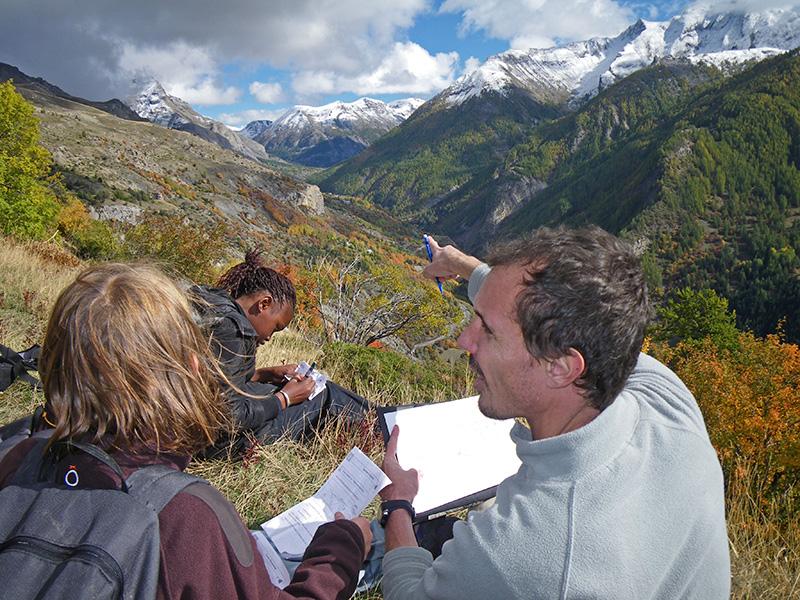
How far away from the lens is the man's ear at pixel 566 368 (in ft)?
4.49

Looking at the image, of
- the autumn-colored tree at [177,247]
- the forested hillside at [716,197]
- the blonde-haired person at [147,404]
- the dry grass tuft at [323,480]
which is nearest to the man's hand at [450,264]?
the dry grass tuft at [323,480]

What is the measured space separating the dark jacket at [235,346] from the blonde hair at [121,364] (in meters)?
1.50

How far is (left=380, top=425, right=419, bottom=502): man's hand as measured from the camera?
1931 mm

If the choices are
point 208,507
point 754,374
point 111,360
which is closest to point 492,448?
point 208,507

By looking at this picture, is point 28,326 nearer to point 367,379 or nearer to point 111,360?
point 367,379

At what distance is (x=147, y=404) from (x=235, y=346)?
5.62 ft

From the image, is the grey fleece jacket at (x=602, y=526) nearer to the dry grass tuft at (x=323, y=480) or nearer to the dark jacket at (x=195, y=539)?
the dark jacket at (x=195, y=539)

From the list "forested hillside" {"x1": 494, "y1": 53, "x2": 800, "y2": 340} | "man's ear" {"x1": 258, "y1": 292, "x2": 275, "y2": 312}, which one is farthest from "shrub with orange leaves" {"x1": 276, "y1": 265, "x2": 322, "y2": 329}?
"forested hillside" {"x1": 494, "y1": 53, "x2": 800, "y2": 340}

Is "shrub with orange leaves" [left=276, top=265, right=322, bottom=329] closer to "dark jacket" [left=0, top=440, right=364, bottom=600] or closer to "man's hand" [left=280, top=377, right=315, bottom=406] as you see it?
"man's hand" [left=280, top=377, right=315, bottom=406]

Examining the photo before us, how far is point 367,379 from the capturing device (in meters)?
5.24

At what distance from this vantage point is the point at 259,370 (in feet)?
12.5

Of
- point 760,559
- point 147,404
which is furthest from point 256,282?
point 760,559

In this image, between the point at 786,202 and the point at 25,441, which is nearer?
the point at 25,441

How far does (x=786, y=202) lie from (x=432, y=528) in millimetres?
128326
